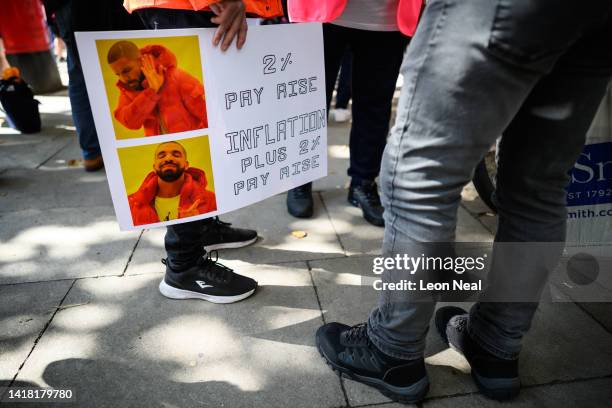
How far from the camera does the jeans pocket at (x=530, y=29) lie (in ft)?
2.70

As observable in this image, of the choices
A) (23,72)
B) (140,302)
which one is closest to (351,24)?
(140,302)

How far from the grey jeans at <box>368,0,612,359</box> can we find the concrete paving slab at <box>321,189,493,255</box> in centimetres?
98

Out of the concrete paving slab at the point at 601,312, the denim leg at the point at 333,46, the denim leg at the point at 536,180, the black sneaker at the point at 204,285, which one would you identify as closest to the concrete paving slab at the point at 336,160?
the denim leg at the point at 333,46

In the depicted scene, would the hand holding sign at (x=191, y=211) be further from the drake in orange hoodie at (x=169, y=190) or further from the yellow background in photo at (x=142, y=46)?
the yellow background in photo at (x=142, y=46)

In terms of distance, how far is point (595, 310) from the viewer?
1.78 meters

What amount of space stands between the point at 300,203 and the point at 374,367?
1.42 metres

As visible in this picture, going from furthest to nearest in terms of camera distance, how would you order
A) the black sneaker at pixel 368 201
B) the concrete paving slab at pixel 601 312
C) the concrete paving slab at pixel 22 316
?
the black sneaker at pixel 368 201 → the concrete paving slab at pixel 601 312 → the concrete paving slab at pixel 22 316

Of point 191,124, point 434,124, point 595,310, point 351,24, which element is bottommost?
point 595,310

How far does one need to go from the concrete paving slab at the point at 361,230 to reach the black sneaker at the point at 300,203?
0.16 meters

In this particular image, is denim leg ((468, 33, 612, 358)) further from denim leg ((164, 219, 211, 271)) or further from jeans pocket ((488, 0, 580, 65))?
denim leg ((164, 219, 211, 271))

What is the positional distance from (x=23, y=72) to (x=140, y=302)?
5952 millimetres

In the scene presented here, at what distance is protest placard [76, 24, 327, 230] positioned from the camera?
1.36 metres

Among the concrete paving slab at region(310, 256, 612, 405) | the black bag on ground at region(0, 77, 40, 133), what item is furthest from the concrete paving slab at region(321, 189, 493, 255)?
the black bag on ground at region(0, 77, 40, 133)

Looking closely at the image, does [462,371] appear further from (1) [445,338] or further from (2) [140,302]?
(2) [140,302]
